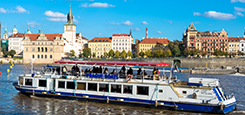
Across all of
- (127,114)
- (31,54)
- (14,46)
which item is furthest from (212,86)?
(14,46)

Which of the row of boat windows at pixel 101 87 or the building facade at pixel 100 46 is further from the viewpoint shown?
the building facade at pixel 100 46

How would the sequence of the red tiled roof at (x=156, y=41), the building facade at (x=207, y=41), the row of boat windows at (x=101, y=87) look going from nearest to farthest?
1. the row of boat windows at (x=101, y=87)
2. the building facade at (x=207, y=41)
3. the red tiled roof at (x=156, y=41)

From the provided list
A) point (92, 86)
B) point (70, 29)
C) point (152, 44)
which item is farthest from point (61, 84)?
point (152, 44)

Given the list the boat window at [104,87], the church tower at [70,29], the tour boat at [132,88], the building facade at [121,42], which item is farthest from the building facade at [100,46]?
the boat window at [104,87]

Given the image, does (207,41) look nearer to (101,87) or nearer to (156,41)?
(156,41)

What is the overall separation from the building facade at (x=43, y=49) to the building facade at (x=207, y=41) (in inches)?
2543

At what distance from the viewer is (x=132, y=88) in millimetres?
21016

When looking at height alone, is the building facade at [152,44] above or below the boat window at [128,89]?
above

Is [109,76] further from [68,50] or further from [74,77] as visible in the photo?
[68,50]

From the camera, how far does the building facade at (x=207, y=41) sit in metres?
133

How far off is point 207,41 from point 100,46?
58.3 m

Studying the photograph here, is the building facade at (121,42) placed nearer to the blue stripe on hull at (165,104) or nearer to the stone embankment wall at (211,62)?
the stone embankment wall at (211,62)

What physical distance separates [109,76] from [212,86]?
8290mm

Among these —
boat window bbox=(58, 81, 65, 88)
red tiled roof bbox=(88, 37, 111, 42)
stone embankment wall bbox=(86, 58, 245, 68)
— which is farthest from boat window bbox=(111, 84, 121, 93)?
red tiled roof bbox=(88, 37, 111, 42)
